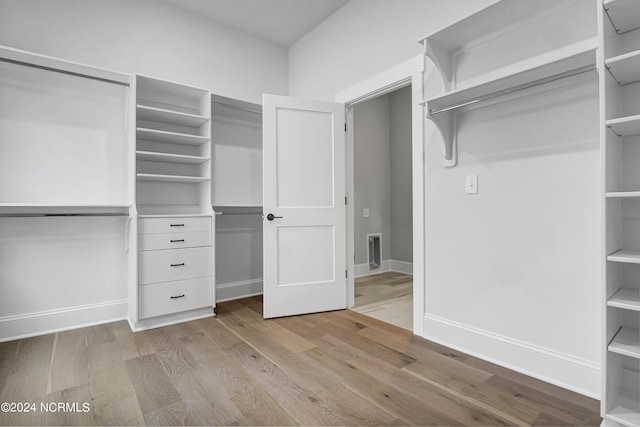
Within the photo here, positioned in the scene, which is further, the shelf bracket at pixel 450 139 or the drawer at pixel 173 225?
the drawer at pixel 173 225

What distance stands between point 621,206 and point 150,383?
2.54m

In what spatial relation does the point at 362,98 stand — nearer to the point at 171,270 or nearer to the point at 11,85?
the point at 171,270

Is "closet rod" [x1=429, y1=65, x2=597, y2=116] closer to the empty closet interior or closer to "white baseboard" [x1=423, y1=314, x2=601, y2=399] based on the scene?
"white baseboard" [x1=423, y1=314, x2=601, y2=399]

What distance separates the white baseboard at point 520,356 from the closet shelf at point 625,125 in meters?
1.13

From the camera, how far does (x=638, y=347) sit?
4.29ft

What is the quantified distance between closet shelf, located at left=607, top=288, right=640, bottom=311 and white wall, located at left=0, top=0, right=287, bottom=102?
11.3 feet

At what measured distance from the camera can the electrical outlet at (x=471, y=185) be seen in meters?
2.13

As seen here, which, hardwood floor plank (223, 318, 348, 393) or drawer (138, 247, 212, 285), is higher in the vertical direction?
drawer (138, 247, 212, 285)

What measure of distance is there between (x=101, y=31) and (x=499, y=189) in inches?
133

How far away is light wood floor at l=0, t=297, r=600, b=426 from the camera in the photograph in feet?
4.98

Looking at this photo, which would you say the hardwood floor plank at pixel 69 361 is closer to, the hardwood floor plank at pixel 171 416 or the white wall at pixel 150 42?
the hardwood floor plank at pixel 171 416

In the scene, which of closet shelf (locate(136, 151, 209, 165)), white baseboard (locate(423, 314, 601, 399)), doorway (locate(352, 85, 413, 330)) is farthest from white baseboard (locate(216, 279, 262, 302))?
white baseboard (locate(423, 314, 601, 399))

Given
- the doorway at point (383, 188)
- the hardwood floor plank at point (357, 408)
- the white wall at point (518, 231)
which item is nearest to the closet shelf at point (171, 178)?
the white wall at point (518, 231)

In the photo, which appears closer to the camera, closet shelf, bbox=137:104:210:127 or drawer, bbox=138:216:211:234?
drawer, bbox=138:216:211:234
